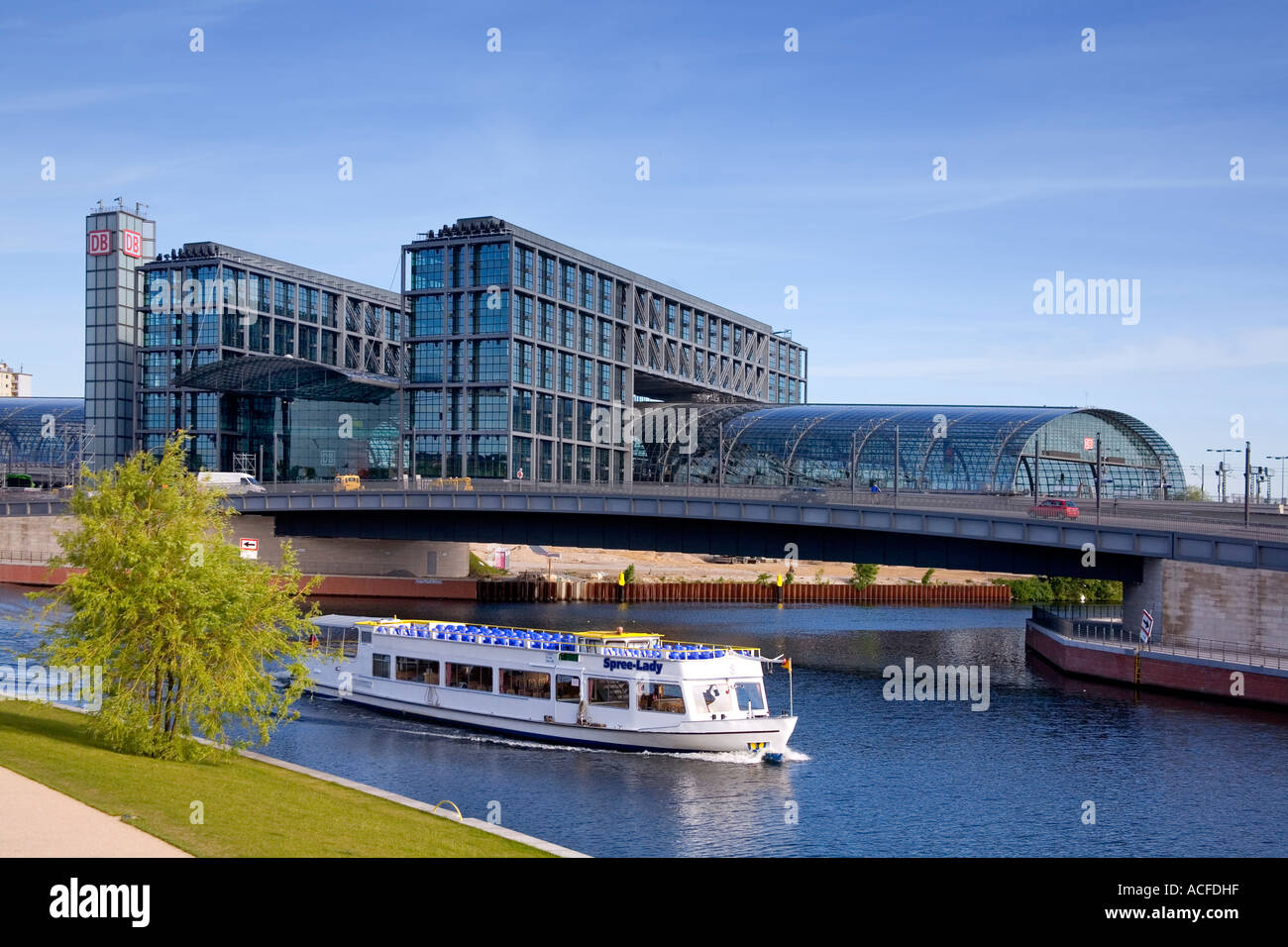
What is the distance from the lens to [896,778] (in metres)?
45.3

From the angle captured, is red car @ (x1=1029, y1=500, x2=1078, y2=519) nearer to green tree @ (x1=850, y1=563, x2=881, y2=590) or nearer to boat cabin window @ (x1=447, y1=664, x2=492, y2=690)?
boat cabin window @ (x1=447, y1=664, x2=492, y2=690)

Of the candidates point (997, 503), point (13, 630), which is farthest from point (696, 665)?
point (13, 630)

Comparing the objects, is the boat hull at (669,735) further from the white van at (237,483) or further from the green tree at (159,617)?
the white van at (237,483)

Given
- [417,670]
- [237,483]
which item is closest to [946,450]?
[237,483]

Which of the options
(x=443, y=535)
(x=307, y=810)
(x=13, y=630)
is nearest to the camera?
(x=307, y=810)

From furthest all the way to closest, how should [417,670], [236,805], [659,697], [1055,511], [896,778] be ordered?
[1055,511], [417,670], [659,697], [896,778], [236,805]

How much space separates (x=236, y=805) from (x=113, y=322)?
14404 centimetres

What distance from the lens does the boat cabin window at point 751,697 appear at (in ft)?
168

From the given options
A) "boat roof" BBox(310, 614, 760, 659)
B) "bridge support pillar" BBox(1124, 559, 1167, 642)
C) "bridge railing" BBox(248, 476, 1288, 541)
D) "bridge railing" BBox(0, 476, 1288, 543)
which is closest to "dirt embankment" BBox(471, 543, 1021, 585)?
"bridge railing" BBox(0, 476, 1288, 543)

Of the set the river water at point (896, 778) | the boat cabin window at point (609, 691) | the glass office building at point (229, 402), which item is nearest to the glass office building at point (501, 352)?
the glass office building at point (229, 402)

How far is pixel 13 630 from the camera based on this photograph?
251ft

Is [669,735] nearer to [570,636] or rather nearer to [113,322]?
[570,636]
